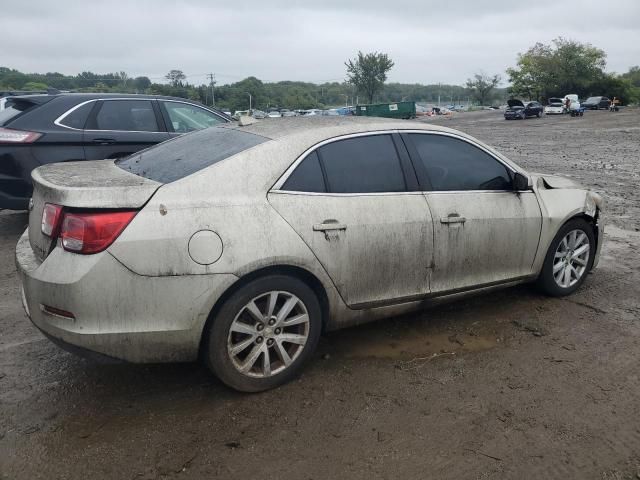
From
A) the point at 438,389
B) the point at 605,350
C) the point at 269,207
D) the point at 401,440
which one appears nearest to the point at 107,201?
the point at 269,207

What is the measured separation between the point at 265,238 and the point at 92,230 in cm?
88

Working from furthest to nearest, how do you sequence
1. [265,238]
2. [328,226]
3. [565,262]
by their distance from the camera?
[565,262] → [328,226] → [265,238]

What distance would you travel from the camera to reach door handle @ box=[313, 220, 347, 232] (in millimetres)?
3154

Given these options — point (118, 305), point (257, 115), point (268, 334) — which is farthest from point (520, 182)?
point (257, 115)

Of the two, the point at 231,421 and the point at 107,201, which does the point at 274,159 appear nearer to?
the point at 107,201

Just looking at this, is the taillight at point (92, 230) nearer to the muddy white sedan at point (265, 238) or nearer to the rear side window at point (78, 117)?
the muddy white sedan at point (265, 238)

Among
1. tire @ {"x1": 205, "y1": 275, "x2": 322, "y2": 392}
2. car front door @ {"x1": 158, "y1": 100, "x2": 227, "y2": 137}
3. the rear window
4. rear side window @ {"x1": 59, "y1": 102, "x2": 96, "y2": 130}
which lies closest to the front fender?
tire @ {"x1": 205, "y1": 275, "x2": 322, "y2": 392}

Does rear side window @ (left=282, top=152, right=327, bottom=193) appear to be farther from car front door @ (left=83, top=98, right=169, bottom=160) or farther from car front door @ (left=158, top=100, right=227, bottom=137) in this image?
car front door @ (left=158, top=100, right=227, bottom=137)

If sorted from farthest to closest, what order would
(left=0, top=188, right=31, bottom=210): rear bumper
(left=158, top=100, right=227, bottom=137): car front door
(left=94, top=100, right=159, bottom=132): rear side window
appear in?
(left=158, top=100, right=227, bottom=137): car front door < (left=94, top=100, right=159, bottom=132): rear side window < (left=0, top=188, right=31, bottom=210): rear bumper

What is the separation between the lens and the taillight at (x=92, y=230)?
267 centimetres

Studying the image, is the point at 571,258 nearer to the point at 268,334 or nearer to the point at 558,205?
the point at 558,205

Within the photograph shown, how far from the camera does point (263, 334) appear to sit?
10.00ft

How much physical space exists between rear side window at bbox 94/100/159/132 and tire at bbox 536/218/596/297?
198 inches

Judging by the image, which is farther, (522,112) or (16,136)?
(522,112)
